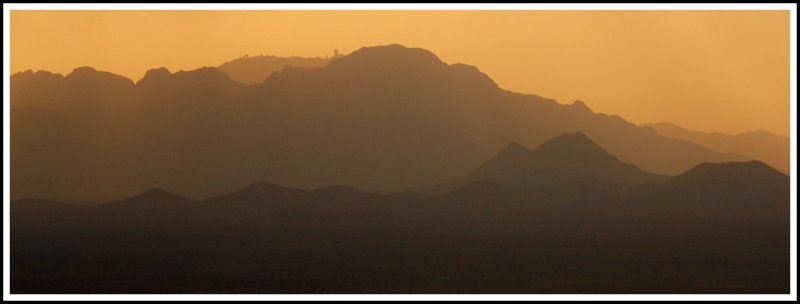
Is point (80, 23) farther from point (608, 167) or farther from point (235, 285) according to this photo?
point (608, 167)

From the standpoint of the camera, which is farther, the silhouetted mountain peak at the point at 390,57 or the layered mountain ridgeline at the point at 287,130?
the layered mountain ridgeline at the point at 287,130

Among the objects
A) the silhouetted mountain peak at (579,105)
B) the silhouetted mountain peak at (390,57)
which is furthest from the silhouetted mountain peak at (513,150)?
the silhouetted mountain peak at (390,57)

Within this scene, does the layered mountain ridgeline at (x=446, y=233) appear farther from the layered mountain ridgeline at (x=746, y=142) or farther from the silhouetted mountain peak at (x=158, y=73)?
the silhouetted mountain peak at (x=158, y=73)

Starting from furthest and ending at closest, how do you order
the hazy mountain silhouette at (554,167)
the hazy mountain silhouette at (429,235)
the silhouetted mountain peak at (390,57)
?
the hazy mountain silhouette at (554,167) < the silhouetted mountain peak at (390,57) < the hazy mountain silhouette at (429,235)

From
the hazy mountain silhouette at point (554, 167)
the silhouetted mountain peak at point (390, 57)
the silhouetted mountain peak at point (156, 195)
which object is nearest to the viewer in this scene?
the silhouetted mountain peak at point (390, 57)

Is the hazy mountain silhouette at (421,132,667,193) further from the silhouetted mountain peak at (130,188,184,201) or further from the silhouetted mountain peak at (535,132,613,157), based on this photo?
the silhouetted mountain peak at (130,188,184,201)

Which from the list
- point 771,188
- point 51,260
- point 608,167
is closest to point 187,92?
point 51,260

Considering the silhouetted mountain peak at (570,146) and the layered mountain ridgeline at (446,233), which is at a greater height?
the silhouetted mountain peak at (570,146)

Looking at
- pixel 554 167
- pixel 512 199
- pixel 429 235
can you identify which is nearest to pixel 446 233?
pixel 429 235

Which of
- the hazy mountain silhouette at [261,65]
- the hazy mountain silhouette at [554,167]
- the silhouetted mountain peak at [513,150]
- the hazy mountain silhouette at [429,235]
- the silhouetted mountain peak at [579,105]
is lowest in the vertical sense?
the hazy mountain silhouette at [429,235]
